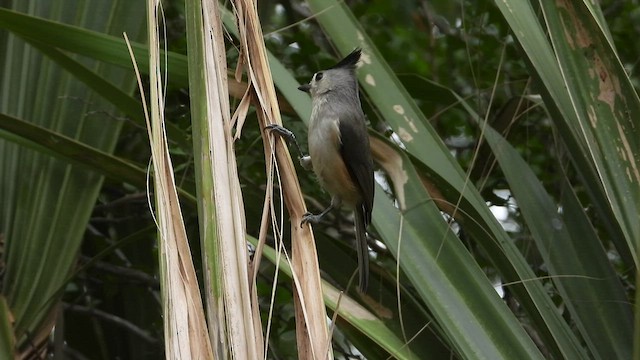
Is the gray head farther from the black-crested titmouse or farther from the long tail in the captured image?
the long tail

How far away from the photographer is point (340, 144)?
319cm

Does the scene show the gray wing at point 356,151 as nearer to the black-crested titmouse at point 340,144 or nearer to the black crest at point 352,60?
the black-crested titmouse at point 340,144

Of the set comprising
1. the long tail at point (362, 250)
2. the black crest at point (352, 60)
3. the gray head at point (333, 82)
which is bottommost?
the long tail at point (362, 250)

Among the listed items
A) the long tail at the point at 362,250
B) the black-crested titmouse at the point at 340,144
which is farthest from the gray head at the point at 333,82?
the long tail at the point at 362,250

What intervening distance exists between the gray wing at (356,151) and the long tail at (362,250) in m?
0.03

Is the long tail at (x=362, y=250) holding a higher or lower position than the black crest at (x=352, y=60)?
lower

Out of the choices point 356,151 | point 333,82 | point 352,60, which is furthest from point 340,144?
point 352,60

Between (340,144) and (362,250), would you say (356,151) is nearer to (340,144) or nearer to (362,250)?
(340,144)

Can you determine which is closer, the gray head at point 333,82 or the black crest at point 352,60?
the black crest at point 352,60

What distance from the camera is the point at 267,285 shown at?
12.1ft

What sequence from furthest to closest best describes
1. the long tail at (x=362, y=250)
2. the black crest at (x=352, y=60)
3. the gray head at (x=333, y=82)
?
1. the gray head at (x=333, y=82)
2. the black crest at (x=352, y=60)
3. the long tail at (x=362, y=250)

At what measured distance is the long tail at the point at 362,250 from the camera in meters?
2.46

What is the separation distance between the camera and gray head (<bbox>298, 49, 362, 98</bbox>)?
3.00 metres

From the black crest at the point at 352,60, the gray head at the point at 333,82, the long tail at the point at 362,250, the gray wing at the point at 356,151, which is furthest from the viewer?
the gray wing at the point at 356,151
